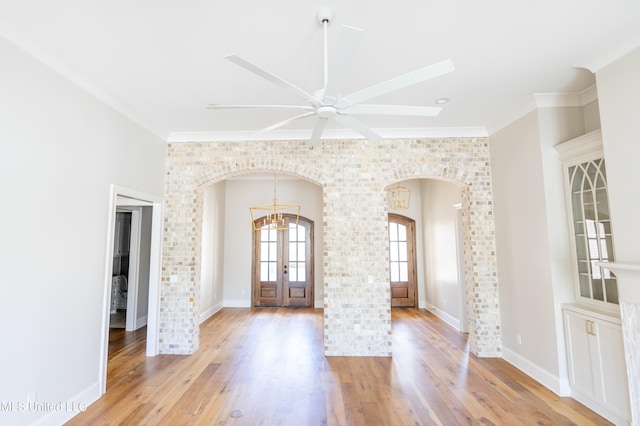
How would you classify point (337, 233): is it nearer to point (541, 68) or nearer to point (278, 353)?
point (278, 353)

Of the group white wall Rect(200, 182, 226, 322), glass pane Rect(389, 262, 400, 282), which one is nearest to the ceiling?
white wall Rect(200, 182, 226, 322)

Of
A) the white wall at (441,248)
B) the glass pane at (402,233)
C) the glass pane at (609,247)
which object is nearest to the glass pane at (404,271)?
the white wall at (441,248)

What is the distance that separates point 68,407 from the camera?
2.81 m

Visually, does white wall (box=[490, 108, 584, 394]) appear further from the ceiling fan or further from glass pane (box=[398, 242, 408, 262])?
glass pane (box=[398, 242, 408, 262])

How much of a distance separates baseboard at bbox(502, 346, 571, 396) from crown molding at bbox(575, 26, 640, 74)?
2.98 metres

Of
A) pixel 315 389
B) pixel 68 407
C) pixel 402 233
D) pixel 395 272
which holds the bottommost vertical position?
pixel 315 389

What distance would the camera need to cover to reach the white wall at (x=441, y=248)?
19.5ft

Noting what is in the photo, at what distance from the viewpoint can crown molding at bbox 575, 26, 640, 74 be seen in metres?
2.44

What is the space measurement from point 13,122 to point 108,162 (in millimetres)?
1054

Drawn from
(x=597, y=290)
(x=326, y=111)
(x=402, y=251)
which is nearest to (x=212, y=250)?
(x=402, y=251)

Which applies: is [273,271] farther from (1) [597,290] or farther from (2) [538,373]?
(1) [597,290]

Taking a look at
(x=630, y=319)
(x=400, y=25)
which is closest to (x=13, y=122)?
(x=400, y=25)

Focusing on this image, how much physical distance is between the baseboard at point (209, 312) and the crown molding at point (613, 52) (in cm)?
672

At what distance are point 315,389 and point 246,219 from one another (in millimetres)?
5202
